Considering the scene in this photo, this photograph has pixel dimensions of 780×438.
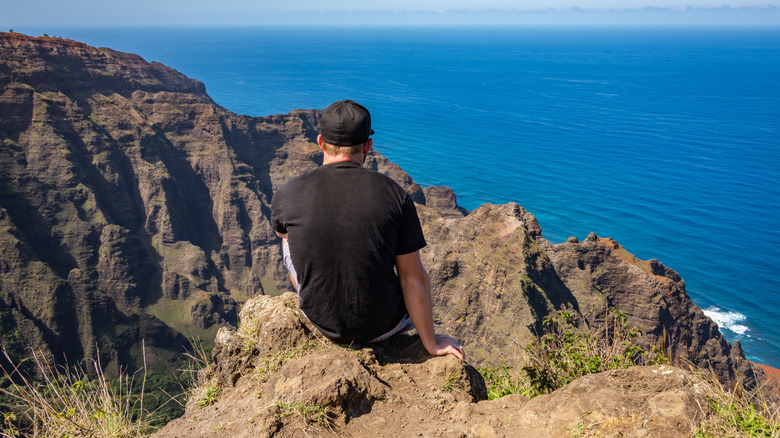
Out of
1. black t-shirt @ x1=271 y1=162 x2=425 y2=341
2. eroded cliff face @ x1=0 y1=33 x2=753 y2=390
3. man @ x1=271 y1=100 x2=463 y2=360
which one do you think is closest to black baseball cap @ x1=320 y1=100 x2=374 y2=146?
man @ x1=271 y1=100 x2=463 y2=360

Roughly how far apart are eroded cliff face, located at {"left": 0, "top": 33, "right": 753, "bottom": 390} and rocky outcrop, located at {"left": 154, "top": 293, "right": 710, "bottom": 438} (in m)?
16.9

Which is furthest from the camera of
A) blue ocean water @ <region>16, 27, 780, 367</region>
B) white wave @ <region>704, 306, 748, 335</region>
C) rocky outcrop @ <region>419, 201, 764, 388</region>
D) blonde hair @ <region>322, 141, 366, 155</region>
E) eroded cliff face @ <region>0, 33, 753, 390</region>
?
blue ocean water @ <region>16, 27, 780, 367</region>

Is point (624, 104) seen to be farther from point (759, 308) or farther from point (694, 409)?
point (694, 409)

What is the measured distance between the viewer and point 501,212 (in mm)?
27531

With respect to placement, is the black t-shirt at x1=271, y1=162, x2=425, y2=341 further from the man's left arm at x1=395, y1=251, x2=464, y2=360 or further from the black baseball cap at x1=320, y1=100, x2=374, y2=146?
the black baseball cap at x1=320, y1=100, x2=374, y2=146

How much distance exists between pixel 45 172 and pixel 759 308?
91965mm

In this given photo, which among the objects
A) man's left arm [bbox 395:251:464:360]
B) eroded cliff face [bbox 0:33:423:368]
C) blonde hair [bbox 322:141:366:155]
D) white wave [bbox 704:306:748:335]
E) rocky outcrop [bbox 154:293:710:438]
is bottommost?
white wave [bbox 704:306:748:335]

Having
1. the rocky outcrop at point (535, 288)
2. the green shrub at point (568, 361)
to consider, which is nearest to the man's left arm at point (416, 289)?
the green shrub at point (568, 361)

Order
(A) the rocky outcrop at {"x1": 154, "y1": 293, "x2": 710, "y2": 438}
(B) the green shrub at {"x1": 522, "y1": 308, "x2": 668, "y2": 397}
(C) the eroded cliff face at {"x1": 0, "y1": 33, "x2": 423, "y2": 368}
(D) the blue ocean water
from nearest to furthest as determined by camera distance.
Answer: (A) the rocky outcrop at {"x1": 154, "y1": 293, "x2": 710, "y2": 438} → (B) the green shrub at {"x1": 522, "y1": 308, "x2": 668, "y2": 397} → (C) the eroded cliff face at {"x1": 0, "y1": 33, "x2": 423, "y2": 368} → (D) the blue ocean water

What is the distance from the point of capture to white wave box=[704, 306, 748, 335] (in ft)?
172

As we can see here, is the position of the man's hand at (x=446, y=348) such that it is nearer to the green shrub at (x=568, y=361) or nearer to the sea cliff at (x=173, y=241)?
the green shrub at (x=568, y=361)

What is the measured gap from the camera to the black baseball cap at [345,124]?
3932 mm

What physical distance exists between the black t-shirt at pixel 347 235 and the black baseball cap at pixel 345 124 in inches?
8.9

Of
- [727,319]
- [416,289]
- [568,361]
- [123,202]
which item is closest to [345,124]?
[416,289]
